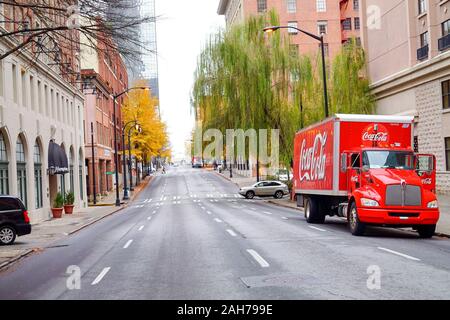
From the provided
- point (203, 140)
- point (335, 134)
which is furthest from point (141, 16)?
point (203, 140)

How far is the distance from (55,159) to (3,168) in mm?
9482

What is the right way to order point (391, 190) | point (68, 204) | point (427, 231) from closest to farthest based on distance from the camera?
point (391, 190), point (427, 231), point (68, 204)

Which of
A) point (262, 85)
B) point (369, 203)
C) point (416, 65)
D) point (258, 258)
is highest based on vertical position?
point (416, 65)

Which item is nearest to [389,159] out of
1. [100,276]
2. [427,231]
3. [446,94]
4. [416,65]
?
[427,231]

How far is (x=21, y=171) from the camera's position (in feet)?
102

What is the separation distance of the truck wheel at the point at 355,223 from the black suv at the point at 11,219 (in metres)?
11.0

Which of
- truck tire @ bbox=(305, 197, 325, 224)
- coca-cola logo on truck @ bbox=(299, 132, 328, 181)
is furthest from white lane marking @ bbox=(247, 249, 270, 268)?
truck tire @ bbox=(305, 197, 325, 224)

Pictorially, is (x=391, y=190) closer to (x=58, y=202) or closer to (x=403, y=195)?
(x=403, y=195)

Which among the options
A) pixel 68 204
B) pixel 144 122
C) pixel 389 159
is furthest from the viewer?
pixel 144 122

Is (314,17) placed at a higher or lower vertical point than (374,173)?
higher

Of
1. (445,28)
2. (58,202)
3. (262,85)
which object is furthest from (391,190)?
(58,202)

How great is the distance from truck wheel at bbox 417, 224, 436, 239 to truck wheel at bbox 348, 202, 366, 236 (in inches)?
63.9

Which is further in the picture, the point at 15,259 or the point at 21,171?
the point at 21,171

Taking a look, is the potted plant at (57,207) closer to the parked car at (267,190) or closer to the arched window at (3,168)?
the arched window at (3,168)
